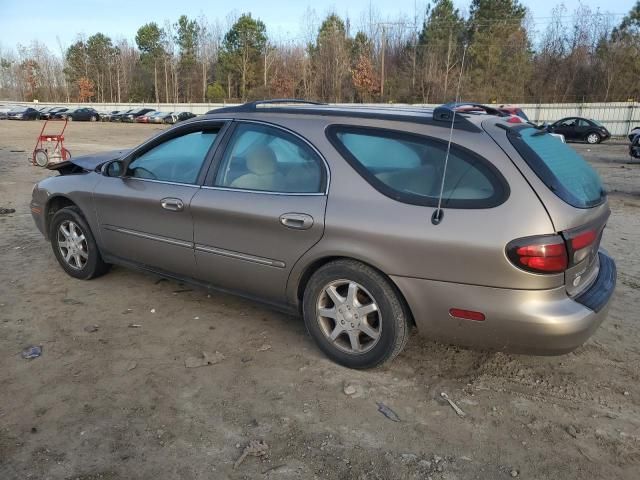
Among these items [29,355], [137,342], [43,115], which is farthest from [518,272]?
[43,115]

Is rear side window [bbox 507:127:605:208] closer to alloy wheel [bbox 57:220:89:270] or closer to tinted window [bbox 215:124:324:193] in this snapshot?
tinted window [bbox 215:124:324:193]

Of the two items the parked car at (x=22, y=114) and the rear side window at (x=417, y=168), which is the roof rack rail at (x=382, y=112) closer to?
the rear side window at (x=417, y=168)

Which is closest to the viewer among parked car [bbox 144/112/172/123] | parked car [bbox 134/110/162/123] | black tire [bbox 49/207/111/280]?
black tire [bbox 49/207/111/280]

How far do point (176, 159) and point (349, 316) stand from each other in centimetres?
197

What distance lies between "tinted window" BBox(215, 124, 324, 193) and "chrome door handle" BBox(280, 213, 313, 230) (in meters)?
0.18

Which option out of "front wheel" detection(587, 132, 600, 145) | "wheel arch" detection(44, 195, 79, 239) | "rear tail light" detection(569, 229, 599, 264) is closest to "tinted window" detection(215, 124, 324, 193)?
"rear tail light" detection(569, 229, 599, 264)

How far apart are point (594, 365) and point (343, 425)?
1.83 m

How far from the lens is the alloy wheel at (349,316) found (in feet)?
10.5

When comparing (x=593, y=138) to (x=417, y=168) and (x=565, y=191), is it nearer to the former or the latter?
(x=565, y=191)

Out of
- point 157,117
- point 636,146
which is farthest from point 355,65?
point 636,146

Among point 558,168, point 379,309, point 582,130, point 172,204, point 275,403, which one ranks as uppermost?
point 582,130

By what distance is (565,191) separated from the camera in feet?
9.45

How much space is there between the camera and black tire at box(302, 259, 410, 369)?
3.09 metres

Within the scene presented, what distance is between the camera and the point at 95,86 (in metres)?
84.8
